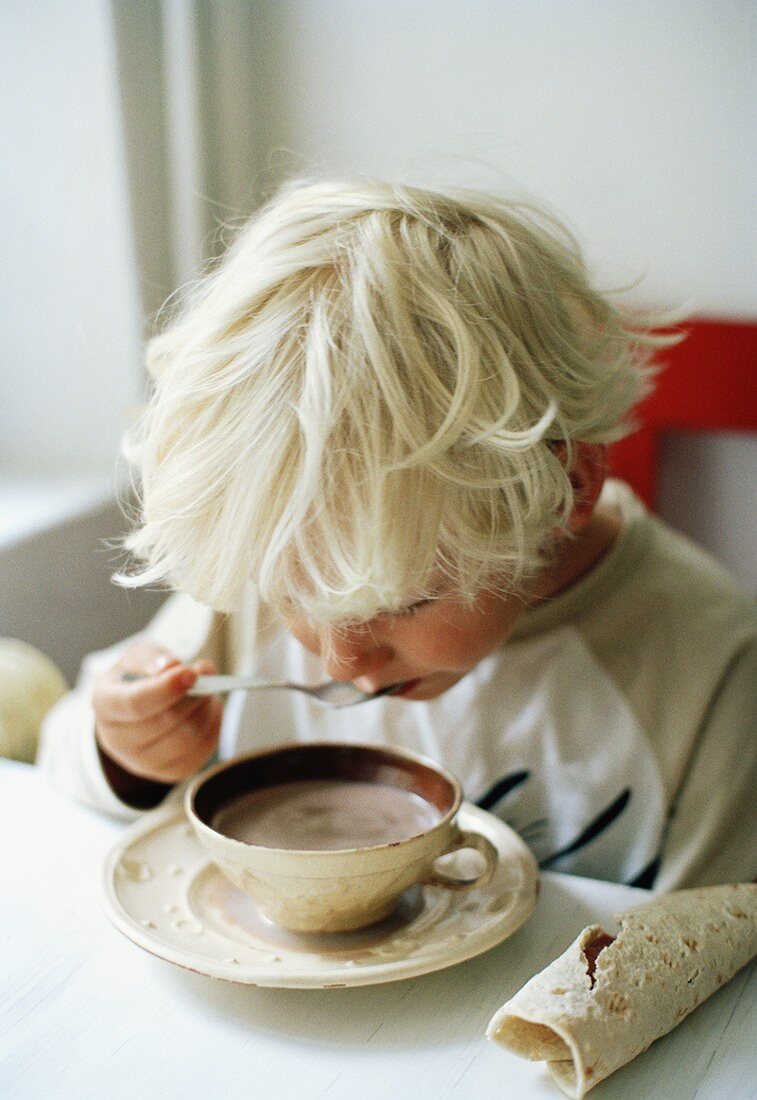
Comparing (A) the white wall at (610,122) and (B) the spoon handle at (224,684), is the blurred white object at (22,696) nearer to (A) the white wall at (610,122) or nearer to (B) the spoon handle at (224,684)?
(B) the spoon handle at (224,684)

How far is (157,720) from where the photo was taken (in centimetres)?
84

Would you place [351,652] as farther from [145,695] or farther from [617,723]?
[617,723]

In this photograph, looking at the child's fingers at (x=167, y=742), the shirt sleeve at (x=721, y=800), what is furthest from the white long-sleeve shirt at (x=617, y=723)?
A: the child's fingers at (x=167, y=742)

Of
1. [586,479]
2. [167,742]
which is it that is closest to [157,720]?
[167,742]

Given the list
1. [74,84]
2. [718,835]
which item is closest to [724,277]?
[718,835]

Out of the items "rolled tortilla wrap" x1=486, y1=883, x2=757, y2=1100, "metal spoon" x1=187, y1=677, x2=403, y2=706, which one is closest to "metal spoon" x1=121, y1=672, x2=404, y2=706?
"metal spoon" x1=187, y1=677, x2=403, y2=706

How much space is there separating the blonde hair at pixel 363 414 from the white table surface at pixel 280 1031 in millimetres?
222

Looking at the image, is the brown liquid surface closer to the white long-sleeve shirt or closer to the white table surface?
the white table surface

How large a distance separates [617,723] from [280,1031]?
483 millimetres

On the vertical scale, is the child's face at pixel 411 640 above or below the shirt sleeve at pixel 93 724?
above

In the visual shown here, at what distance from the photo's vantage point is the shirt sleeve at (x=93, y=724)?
0.84 m

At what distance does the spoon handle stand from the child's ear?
26 centimetres

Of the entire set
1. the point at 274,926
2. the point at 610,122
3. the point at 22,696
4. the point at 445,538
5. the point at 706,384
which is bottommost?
the point at 22,696

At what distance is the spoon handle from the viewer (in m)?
0.82
